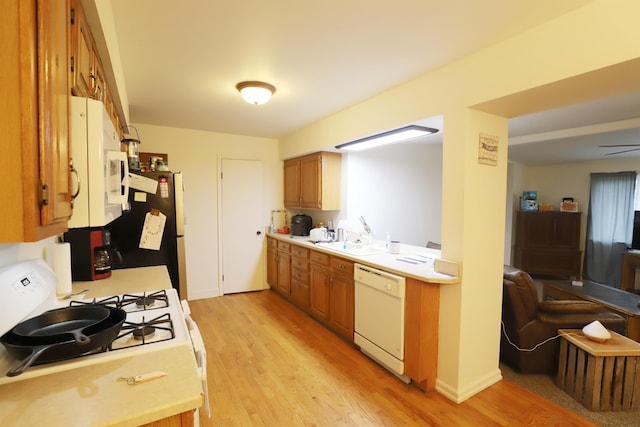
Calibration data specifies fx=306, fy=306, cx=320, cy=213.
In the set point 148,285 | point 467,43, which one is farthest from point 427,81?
point 148,285

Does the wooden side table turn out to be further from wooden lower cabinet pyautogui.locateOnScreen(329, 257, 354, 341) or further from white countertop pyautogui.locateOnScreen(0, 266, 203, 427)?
white countertop pyautogui.locateOnScreen(0, 266, 203, 427)

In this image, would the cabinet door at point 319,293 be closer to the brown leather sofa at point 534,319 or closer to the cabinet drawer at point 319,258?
the cabinet drawer at point 319,258

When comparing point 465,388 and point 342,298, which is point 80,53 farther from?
point 465,388

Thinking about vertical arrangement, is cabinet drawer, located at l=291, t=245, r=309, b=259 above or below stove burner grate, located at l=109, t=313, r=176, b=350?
below

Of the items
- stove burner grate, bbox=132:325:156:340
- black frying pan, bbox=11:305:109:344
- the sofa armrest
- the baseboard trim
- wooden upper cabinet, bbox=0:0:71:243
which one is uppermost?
wooden upper cabinet, bbox=0:0:71:243

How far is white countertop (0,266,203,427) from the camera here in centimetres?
79

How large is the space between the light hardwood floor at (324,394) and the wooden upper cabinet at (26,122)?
6.07 ft

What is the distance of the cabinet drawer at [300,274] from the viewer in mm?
3680

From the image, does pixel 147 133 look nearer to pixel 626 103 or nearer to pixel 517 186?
pixel 626 103

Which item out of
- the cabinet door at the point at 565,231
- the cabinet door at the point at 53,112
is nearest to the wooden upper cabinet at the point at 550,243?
the cabinet door at the point at 565,231

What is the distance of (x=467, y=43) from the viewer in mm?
1874

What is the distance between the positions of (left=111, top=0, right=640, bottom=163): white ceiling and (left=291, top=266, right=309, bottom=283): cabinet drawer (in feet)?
6.19

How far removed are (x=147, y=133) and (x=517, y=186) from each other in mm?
6845

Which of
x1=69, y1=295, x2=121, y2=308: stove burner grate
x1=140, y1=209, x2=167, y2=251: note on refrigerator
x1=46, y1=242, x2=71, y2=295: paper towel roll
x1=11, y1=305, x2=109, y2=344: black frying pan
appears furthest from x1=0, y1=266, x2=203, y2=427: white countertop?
x1=140, y1=209, x2=167, y2=251: note on refrigerator
